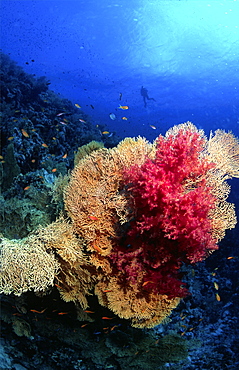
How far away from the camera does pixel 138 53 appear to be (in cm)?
3834

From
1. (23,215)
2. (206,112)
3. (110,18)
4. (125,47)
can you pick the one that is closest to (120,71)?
(125,47)

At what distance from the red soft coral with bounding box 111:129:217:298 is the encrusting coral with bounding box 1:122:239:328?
1cm

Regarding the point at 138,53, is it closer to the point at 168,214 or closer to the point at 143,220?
the point at 143,220

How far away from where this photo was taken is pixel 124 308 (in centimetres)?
315

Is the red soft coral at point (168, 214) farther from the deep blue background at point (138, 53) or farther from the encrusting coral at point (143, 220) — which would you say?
the deep blue background at point (138, 53)

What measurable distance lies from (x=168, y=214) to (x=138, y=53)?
4360cm

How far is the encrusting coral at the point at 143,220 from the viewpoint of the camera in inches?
97.6

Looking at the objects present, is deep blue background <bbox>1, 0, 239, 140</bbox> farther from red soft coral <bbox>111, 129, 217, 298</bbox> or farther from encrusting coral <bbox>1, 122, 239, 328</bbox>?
red soft coral <bbox>111, 129, 217, 298</bbox>

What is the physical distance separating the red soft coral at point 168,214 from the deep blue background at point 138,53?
1027 inches

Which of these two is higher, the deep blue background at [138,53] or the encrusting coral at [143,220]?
the deep blue background at [138,53]

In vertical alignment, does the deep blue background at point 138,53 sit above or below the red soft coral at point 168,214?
above

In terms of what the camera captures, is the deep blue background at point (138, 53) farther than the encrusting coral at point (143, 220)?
Yes

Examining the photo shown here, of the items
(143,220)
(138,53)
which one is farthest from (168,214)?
(138,53)

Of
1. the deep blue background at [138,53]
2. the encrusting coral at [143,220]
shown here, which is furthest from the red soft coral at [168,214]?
the deep blue background at [138,53]
